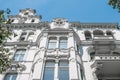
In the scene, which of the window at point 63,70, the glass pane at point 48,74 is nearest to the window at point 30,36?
the window at point 63,70

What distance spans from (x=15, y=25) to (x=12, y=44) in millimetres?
5638

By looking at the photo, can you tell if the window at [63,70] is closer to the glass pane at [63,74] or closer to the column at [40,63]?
the glass pane at [63,74]

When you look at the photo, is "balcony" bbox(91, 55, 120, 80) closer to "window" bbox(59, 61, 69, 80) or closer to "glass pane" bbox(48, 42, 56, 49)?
"window" bbox(59, 61, 69, 80)

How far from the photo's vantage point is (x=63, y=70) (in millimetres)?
21422

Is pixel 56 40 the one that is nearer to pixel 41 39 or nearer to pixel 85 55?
pixel 41 39

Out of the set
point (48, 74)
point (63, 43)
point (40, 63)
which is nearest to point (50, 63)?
point (40, 63)

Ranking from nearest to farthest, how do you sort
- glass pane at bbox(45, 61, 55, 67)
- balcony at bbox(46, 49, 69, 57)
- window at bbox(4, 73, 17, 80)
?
1. glass pane at bbox(45, 61, 55, 67)
2. window at bbox(4, 73, 17, 80)
3. balcony at bbox(46, 49, 69, 57)

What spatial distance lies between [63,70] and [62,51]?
3.62 meters

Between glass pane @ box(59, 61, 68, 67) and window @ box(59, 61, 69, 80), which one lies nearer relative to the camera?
window @ box(59, 61, 69, 80)

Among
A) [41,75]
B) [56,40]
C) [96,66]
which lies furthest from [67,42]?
[41,75]

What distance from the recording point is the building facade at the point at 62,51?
2208cm

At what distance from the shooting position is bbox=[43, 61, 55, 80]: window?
20422 mm

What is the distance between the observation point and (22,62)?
84.2 feet

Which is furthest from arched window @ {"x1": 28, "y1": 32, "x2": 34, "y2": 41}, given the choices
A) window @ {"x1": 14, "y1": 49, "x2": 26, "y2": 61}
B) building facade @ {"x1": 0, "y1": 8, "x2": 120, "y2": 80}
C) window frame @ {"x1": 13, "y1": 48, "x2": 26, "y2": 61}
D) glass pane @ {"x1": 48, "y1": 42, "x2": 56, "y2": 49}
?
glass pane @ {"x1": 48, "y1": 42, "x2": 56, "y2": 49}
